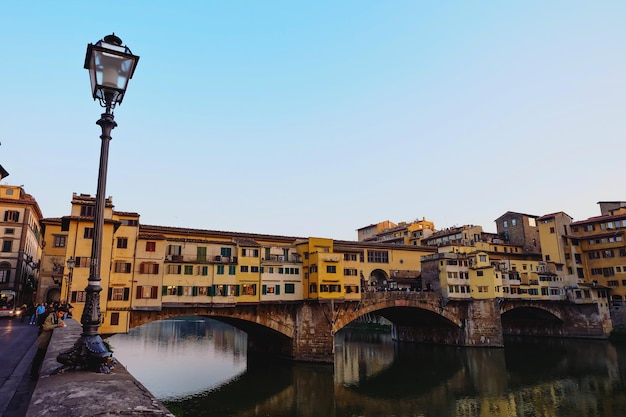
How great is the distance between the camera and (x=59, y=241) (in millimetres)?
47656

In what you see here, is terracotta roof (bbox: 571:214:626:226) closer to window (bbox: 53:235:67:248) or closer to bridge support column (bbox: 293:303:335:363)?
bridge support column (bbox: 293:303:335:363)

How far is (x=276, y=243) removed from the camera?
56250 millimetres

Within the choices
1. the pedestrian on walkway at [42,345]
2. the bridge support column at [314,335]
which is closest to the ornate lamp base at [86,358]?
the pedestrian on walkway at [42,345]

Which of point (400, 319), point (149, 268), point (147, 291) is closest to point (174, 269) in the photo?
point (149, 268)

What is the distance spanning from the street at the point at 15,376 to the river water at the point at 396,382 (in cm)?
1138

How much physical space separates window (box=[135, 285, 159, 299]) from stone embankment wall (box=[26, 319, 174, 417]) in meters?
36.1

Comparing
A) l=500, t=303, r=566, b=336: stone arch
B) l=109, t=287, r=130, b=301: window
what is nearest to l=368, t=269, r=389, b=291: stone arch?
l=500, t=303, r=566, b=336: stone arch

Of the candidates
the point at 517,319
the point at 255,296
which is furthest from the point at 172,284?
the point at 517,319

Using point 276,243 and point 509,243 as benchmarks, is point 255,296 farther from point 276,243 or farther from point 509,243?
point 509,243

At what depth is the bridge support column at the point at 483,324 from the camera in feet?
198

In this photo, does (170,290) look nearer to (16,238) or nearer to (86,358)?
(16,238)

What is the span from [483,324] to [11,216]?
71255 mm

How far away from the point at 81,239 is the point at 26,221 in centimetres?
2822

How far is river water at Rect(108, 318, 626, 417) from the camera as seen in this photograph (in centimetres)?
3206
